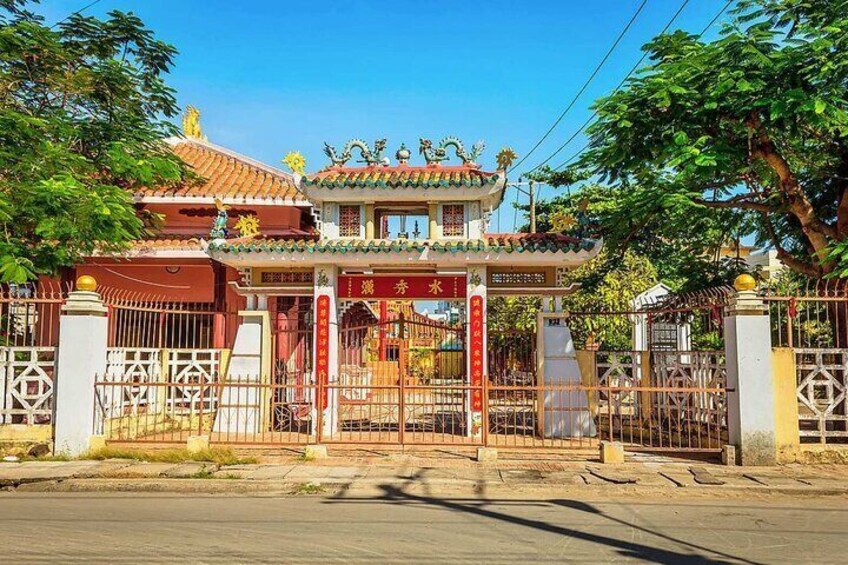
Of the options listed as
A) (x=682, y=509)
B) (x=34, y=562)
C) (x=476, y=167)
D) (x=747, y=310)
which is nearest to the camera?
(x=34, y=562)

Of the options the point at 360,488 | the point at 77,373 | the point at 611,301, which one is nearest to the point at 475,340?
the point at 360,488

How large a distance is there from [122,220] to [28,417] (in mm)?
3779

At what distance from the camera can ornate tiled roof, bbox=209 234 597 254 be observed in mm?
11609

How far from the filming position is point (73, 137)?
40.9ft

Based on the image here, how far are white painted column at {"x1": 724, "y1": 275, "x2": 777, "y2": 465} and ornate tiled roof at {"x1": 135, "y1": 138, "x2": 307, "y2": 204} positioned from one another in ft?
30.3

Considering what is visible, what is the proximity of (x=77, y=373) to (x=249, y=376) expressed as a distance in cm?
310

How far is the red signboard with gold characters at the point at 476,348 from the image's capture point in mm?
11711

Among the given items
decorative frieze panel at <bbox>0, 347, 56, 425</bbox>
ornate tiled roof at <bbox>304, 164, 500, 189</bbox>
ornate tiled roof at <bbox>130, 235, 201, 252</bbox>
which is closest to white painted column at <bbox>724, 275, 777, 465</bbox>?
ornate tiled roof at <bbox>304, 164, 500, 189</bbox>

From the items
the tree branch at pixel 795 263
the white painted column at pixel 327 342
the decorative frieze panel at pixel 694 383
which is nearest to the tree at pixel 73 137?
the white painted column at pixel 327 342

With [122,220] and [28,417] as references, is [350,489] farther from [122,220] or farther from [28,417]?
[122,220]

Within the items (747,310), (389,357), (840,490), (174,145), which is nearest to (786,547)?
(840,490)

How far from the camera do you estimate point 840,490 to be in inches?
302

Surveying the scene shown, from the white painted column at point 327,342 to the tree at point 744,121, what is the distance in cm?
508

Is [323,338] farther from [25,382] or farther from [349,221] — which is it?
[25,382]
